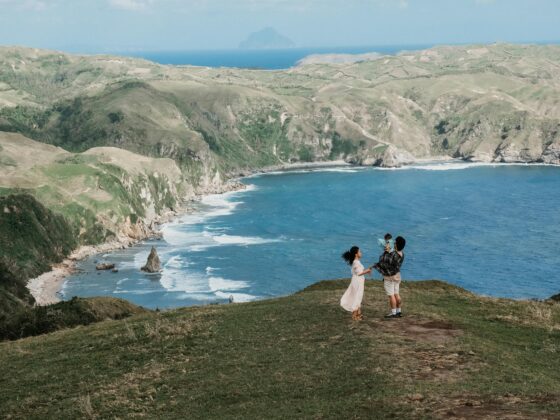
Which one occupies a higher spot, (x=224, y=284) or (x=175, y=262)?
(x=224, y=284)

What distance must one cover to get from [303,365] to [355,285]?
5709 millimetres

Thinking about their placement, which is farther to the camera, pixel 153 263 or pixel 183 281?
pixel 153 263

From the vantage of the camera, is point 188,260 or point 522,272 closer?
point 522,272

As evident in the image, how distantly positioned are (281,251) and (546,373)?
496ft

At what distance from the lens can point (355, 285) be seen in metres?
32.7

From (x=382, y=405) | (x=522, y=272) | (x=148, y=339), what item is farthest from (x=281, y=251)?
(x=382, y=405)

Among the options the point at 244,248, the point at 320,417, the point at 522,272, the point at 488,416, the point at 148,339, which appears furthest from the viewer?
the point at 244,248

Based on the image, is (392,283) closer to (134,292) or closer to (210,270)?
(134,292)

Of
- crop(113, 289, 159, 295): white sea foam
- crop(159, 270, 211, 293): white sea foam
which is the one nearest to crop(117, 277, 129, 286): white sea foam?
crop(113, 289, 159, 295): white sea foam

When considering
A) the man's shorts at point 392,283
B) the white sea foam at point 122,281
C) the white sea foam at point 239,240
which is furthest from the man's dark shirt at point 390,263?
the white sea foam at point 239,240

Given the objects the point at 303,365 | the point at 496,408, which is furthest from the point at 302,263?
the point at 496,408

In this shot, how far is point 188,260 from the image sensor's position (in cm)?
17200

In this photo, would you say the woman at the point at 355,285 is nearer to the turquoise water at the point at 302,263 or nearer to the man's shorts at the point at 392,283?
the man's shorts at the point at 392,283

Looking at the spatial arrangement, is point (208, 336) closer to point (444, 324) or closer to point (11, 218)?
point (444, 324)
